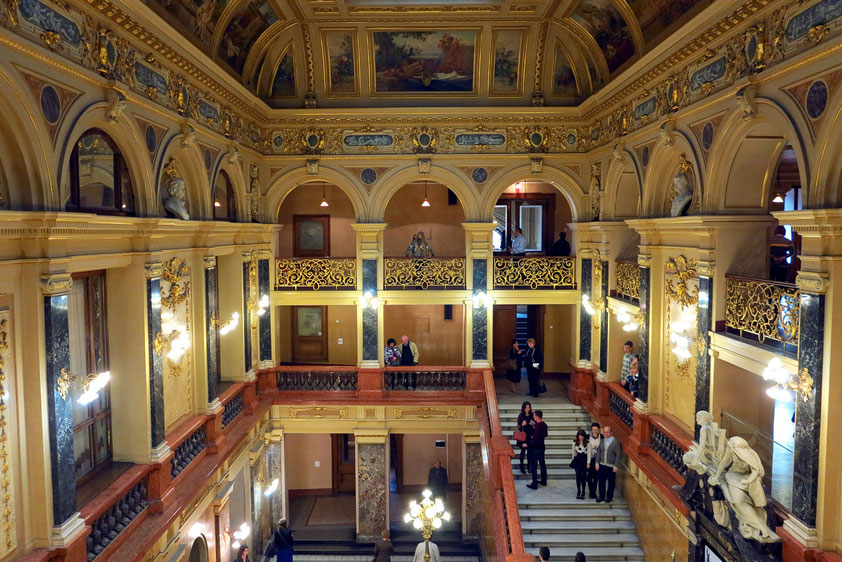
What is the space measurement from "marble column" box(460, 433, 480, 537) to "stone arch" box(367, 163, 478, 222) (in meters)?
5.54

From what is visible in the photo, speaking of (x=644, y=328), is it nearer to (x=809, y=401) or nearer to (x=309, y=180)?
(x=809, y=401)

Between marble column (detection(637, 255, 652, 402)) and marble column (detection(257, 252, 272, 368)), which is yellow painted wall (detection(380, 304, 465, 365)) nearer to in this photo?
marble column (detection(257, 252, 272, 368))

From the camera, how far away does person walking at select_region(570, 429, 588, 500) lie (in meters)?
10.8

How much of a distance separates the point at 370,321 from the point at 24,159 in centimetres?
922

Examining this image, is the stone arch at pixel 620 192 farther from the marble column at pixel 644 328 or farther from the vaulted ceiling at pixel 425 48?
the marble column at pixel 644 328

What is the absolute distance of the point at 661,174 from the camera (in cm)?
1031

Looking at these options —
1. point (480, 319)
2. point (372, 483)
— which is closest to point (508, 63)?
point (480, 319)

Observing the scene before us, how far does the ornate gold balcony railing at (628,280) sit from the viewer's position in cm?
1144

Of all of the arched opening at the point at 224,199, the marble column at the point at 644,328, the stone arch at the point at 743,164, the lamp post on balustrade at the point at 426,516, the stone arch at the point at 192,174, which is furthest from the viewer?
the arched opening at the point at 224,199

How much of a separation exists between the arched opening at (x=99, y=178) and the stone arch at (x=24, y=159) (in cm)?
79

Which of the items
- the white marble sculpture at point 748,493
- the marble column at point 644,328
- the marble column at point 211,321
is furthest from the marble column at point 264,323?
the white marble sculpture at point 748,493

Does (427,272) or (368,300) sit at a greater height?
(427,272)

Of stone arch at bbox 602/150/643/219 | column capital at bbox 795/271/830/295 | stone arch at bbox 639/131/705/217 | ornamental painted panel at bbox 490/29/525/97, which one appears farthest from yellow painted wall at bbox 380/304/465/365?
column capital at bbox 795/271/830/295

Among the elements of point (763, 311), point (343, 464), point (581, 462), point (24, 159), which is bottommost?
point (343, 464)
